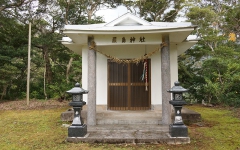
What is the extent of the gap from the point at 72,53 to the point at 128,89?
8.12 meters

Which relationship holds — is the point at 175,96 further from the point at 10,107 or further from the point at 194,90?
the point at 10,107

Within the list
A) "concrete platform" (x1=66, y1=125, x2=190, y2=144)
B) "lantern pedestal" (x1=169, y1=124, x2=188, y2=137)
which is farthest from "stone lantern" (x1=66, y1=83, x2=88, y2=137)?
"lantern pedestal" (x1=169, y1=124, x2=188, y2=137)

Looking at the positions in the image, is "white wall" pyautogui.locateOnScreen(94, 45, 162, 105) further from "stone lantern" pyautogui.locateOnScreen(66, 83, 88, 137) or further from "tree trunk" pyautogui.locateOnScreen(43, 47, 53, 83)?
"tree trunk" pyautogui.locateOnScreen(43, 47, 53, 83)

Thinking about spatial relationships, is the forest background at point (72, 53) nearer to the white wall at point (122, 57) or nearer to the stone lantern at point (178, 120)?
the white wall at point (122, 57)

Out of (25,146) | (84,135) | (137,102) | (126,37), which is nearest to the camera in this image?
(25,146)

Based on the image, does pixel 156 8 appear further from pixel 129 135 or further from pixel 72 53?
pixel 129 135

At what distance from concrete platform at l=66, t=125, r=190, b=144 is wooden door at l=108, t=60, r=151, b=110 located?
76.3 inches

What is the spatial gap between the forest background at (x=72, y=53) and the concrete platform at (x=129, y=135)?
6.48 m

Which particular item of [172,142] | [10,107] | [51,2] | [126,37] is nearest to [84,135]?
[172,142]

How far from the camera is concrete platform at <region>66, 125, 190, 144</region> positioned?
4527 millimetres

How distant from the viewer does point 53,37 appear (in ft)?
45.7

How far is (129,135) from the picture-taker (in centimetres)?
482

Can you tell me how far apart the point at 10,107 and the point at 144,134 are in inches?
338

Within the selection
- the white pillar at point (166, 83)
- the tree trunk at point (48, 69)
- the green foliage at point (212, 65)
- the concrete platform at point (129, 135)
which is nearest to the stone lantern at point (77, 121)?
the concrete platform at point (129, 135)
